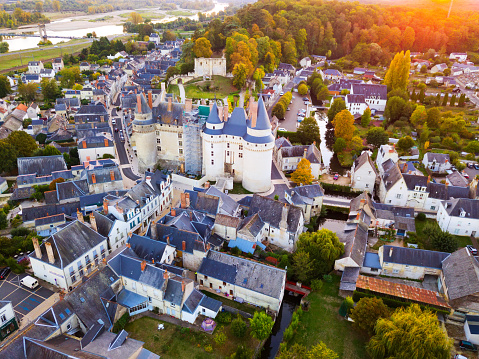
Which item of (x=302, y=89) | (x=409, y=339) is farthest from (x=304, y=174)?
(x=302, y=89)

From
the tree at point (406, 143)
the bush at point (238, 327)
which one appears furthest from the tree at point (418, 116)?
the bush at point (238, 327)

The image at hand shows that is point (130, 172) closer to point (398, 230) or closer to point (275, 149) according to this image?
point (275, 149)

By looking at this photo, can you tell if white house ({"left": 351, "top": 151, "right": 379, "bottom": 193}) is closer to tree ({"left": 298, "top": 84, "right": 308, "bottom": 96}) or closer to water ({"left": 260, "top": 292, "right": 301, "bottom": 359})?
water ({"left": 260, "top": 292, "right": 301, "bottom": 359})

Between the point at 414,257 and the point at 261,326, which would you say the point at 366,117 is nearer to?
the point at 414,257

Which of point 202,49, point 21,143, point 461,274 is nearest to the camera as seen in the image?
point 461,274

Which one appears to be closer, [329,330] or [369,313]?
[369,313]

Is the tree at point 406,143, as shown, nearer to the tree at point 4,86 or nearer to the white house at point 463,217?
the white house at point 463,217

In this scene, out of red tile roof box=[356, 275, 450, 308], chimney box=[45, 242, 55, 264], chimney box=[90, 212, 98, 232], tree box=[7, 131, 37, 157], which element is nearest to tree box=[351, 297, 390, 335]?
red tile roof box=[356, 275, 450, 308]

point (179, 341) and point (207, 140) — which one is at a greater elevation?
point (207, 140)
